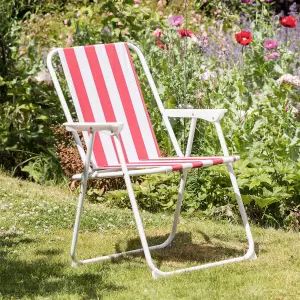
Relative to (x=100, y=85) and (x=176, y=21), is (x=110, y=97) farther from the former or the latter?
(x=176, y=21)

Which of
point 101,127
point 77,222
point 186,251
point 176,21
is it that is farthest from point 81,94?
point 176,21

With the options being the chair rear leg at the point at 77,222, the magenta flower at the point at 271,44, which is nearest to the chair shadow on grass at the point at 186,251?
the chair rear leg at the point at 77,222

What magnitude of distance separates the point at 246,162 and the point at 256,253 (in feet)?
3.70

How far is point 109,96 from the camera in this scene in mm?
4375

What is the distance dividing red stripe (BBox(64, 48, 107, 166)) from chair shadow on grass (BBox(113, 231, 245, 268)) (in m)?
0.58

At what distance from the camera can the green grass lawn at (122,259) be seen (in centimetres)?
348

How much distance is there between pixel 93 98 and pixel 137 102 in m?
0.29

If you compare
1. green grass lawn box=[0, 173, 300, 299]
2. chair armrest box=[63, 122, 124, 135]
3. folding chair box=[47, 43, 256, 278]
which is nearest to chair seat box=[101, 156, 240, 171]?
folding chair box=[47, 43, 256, 278]

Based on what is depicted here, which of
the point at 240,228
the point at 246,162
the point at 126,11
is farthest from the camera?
the point at 126,11

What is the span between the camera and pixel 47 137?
6766 millimetres

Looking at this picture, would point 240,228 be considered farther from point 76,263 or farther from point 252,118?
point 76,263

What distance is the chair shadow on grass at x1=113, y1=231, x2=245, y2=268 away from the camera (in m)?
4.14

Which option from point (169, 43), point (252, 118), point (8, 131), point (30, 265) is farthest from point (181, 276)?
point (8, 131)

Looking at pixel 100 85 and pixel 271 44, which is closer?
pixel 100 85
